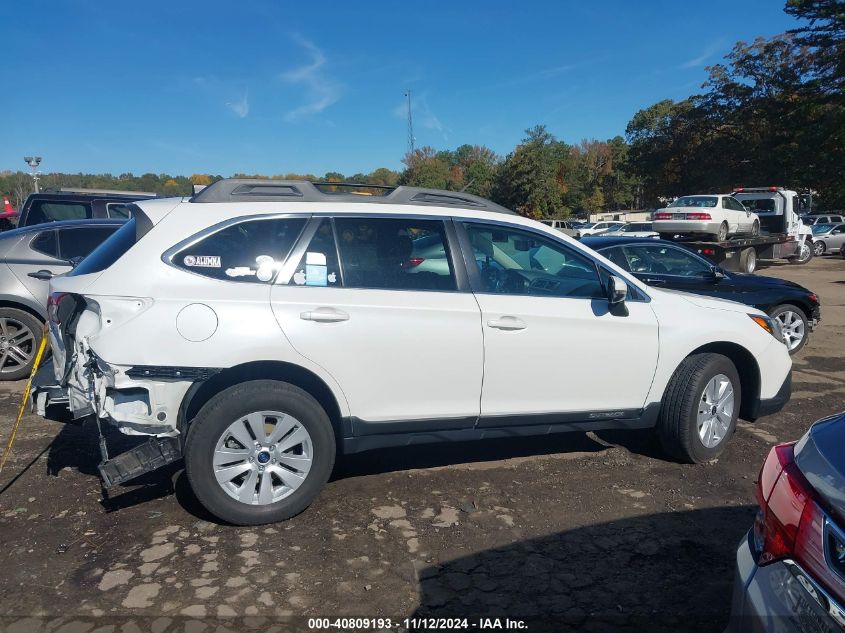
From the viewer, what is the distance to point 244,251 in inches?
148

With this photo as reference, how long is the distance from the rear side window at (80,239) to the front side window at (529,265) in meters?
4.83

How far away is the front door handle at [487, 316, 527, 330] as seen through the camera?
4.00 m

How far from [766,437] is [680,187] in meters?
45.1

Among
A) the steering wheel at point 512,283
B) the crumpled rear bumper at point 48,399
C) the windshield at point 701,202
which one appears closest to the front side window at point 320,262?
the steering wheel at point 512,283

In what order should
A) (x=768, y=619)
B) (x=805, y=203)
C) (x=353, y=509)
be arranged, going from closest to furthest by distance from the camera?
(x=768, y=619) → (x=353, y=509) → (x=805, y=203)

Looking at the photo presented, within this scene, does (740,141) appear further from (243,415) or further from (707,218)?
(243,415)

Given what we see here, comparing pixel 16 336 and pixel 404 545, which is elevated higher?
pixel 16 336

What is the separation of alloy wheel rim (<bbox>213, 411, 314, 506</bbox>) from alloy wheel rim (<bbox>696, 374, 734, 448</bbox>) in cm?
→ 276

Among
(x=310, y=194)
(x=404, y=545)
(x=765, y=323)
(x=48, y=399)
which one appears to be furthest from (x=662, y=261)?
(x=48, y=399)

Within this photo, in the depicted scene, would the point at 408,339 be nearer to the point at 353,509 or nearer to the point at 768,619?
the point at 353,509

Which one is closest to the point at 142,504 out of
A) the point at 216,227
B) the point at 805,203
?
the point at 216,227

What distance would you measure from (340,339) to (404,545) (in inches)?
46.7

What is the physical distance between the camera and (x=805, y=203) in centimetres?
2269

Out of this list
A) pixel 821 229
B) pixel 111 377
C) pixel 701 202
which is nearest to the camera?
pixel 111 377
